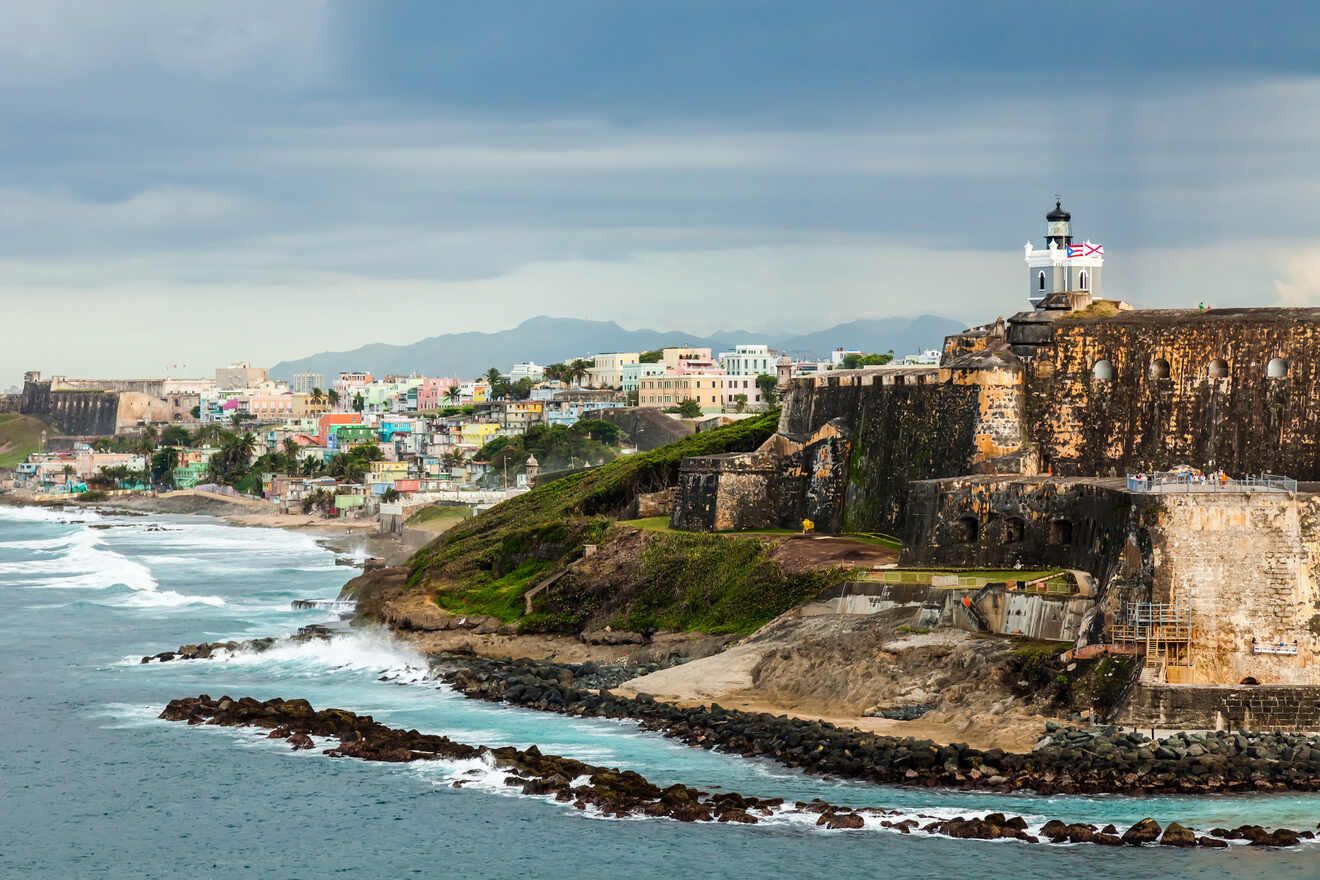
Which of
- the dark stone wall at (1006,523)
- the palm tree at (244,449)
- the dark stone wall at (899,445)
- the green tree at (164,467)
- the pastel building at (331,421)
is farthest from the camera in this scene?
the pastel building at (331,421)

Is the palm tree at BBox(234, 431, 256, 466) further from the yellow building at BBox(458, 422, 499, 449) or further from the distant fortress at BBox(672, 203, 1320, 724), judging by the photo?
the distant fortress at BBox(672, 203, 1320, 724)

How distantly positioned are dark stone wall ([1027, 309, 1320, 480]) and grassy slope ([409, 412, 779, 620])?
1844cm

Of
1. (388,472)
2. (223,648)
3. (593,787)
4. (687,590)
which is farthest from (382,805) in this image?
(388,472)

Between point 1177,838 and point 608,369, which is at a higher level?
point 608,369

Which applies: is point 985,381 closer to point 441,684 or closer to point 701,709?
point 701,709

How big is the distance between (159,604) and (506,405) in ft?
317

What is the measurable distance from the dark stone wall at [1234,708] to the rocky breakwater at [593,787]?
4271 mm

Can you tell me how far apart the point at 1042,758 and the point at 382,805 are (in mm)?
13694

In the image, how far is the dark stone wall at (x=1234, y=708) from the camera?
113 feet

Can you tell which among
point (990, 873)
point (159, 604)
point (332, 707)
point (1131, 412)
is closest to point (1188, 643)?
point (990, 873)

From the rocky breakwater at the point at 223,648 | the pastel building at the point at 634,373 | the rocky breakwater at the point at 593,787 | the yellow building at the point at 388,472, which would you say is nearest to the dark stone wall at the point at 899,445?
the rocky breakwater at the point at 593,787

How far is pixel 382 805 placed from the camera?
119ft

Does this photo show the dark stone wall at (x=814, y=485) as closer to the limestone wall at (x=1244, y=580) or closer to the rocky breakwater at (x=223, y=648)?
the rocky breakwater at (x=223, y=648)

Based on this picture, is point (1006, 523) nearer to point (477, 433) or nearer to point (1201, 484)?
point (1201, 484)
